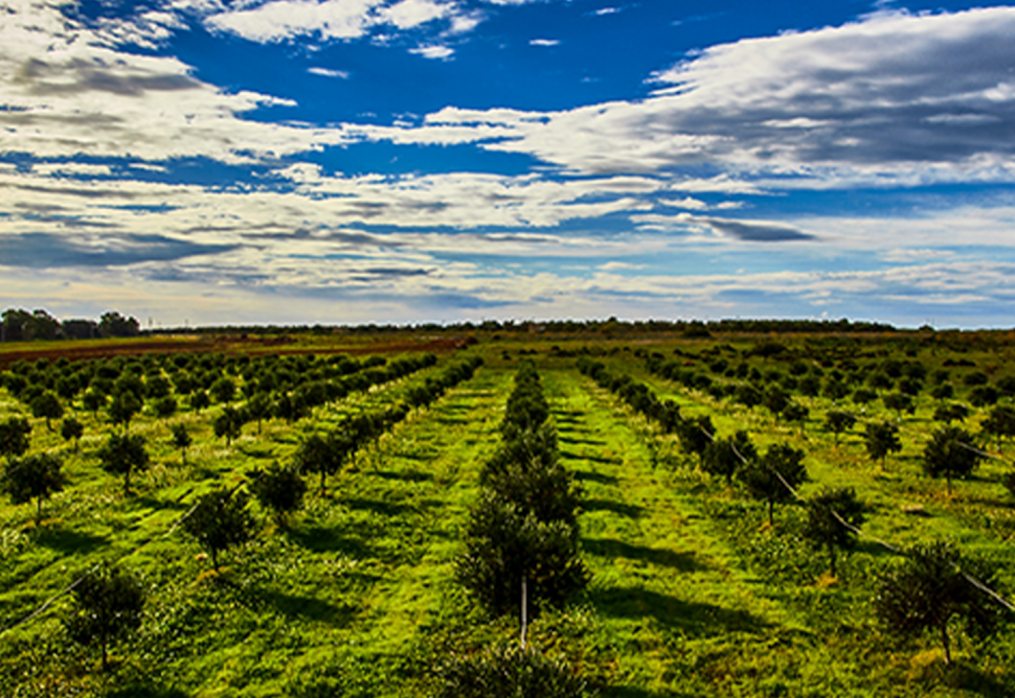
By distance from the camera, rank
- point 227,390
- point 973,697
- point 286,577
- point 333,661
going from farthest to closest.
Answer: point 227,390 → point 286,577 → point 333,661 → point 973,697

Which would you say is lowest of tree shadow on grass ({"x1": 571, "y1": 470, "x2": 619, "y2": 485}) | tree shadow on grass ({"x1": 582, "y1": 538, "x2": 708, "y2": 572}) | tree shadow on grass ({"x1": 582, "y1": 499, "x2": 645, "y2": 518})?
tree shadow on grass ({"x1": 582, "y1": 538, "x2": 708, "y2": 572})

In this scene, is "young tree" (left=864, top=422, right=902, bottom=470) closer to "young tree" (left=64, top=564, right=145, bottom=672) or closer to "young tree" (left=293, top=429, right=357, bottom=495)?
"young tree" (left=293, top=429, right=357, bottom=495)

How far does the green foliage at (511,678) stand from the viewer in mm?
11023

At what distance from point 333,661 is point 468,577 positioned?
5101 millimetres

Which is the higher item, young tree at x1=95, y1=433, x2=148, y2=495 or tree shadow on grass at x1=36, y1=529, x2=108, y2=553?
young tree at x1=95, y1=433, x2=148, y2=495

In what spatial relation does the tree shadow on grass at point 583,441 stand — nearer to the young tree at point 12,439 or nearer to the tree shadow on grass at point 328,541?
the tree shadow on grass at point 328,541

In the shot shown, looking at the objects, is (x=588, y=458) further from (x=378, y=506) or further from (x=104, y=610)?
(x=104, y=610)

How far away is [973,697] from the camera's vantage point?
Result: 51.3 ft

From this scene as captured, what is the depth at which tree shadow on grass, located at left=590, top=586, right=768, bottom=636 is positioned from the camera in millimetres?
19766

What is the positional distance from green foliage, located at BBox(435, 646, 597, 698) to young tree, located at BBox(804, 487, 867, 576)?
620 inches

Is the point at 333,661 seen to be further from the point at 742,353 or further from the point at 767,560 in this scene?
the point at 742,353

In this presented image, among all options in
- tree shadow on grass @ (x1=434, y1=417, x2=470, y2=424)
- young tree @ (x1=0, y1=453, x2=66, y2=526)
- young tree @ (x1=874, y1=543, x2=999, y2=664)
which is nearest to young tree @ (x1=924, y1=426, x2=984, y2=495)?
young tree @ (x1=874, y1=543, x2=999, y2=664)

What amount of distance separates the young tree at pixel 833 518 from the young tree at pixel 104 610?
953 inches

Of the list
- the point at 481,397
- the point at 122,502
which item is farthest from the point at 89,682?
the point at 481,397
